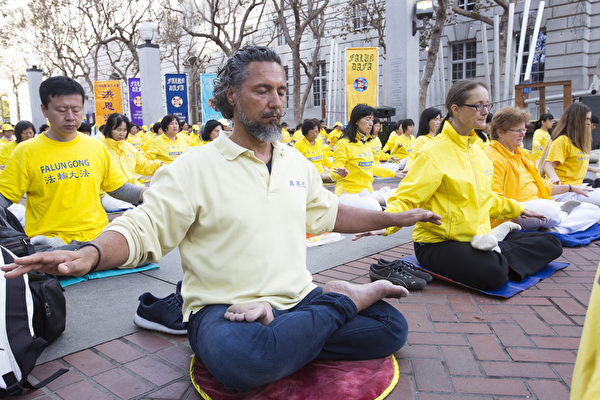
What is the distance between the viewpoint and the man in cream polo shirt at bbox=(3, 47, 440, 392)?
211cm

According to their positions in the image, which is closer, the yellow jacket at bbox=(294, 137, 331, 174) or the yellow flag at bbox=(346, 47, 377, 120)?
the yellow jacket at bbox=(294, 137, 331, 174)

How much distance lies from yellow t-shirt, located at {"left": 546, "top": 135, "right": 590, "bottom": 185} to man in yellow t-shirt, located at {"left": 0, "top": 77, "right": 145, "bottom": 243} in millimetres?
5081

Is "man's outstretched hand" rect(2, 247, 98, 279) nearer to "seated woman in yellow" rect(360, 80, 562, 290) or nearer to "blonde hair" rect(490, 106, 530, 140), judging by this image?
"seated woman in yellow" rect(360, 80, 562, 290)

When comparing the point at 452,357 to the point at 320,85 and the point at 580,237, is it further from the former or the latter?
the point at 320,85

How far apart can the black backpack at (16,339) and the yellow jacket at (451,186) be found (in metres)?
2.46

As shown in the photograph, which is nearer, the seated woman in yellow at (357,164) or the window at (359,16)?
the seated woman in yellow at (357,164)

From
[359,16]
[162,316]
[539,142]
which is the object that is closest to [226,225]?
[162,316]

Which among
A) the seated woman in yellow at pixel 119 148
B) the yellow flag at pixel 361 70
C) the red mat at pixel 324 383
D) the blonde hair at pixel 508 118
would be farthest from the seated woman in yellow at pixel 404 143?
the red mat at pixel 324 383

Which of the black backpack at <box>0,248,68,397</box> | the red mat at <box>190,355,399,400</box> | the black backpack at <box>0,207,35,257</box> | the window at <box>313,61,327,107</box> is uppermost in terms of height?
the window at <box>313,61,327,107</box>

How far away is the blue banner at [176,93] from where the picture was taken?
16422mm

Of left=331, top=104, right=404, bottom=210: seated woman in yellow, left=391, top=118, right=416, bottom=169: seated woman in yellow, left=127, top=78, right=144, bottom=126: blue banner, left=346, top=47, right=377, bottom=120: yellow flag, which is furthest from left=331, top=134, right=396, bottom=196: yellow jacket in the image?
left=127, top=78, right=144, bottom=126: blue banner

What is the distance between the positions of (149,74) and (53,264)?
1678cm

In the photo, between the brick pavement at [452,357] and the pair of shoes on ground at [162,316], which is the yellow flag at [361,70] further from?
the pair of shoes on ground at [162,316]

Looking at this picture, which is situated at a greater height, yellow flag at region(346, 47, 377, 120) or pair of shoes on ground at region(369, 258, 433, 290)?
yellow flag at region(346, 47, 377, 120)
